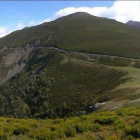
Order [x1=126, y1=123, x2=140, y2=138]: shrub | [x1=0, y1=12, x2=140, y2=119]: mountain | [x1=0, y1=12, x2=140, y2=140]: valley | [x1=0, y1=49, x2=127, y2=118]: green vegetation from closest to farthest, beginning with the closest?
[x1=126, y1=123, x2=140, y2=138]: shrub, [x1=0, y1=12, x2=140, y2=140]: valley, [x1=0, y1=12, x2=140, y2=119]: mountain, [x1=0, y1=49, x2=127, y2=118]: green vegetation

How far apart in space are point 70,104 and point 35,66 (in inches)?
3032

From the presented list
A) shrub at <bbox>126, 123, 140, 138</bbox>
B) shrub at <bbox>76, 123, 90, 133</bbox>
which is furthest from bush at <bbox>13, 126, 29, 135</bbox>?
shrub at <bbox>126, 123, 140, 138</bbox>

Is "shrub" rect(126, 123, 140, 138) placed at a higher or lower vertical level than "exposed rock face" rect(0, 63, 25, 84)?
lower

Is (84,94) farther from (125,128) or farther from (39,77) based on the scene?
(125,128)

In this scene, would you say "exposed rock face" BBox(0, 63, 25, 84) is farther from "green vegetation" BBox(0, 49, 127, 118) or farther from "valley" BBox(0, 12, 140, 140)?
"green vegetation" BBox(0, 49, 127, 118)

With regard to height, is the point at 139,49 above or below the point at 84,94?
above

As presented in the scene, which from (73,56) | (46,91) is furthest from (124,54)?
(46,91)

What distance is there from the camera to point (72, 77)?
355ft

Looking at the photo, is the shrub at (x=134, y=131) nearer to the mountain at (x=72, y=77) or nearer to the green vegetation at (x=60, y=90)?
the mountain at (x=72, y=77)

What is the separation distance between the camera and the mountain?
6925 centimetres

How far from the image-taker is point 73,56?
14512 centimetres

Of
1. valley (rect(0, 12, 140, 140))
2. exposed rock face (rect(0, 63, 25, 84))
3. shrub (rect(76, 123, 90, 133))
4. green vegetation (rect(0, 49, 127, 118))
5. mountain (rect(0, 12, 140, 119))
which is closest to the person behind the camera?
shrub (rect(76, 123, 90, 133))

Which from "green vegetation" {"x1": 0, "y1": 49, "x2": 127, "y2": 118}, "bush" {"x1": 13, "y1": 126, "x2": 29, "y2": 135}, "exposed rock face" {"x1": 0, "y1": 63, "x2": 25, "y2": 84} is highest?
"exposed rock face" {"x1": 0, "y1": 63, "x2": 25, "y2": 84}

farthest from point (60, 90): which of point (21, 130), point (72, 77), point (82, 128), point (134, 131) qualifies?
point (134, 131)
